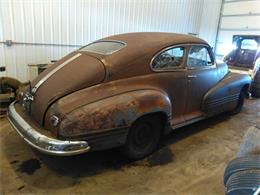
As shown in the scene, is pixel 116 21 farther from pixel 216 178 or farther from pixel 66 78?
pixel 216 178

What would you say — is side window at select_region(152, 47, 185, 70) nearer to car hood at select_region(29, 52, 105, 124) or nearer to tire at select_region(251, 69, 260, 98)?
car hood at select_region(29, 52, 105, 124)

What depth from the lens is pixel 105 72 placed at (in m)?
2.74

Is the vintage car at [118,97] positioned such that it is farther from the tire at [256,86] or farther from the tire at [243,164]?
Result: the tire at [256,86]

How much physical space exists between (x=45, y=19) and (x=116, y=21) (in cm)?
195

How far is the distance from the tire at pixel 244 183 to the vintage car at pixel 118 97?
1.20 m

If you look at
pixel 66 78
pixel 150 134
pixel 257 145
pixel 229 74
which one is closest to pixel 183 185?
pixel 150 134

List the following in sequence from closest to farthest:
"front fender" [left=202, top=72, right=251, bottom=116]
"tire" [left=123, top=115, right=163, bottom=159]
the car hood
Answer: the car hood, "tire" [left=123, top=115, right=163, bottom=159], "front fender" [left=202, top=72, right=251, bottom=116]

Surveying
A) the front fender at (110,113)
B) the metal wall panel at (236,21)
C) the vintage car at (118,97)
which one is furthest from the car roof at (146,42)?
the metal wall panel at (236,21)

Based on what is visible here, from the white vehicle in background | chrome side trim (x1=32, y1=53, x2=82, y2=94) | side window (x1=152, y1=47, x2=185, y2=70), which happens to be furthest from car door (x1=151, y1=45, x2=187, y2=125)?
the white vehicle in background

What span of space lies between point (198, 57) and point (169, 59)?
0.75 meters

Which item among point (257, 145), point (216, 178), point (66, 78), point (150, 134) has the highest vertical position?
point (66, 78)

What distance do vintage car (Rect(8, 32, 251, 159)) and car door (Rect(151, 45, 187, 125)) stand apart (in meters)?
0.01

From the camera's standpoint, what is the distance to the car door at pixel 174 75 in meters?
3.16

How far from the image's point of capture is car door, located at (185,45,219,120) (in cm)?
355
